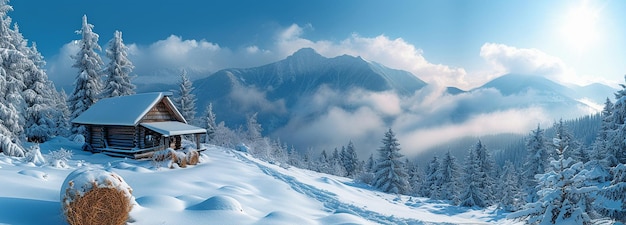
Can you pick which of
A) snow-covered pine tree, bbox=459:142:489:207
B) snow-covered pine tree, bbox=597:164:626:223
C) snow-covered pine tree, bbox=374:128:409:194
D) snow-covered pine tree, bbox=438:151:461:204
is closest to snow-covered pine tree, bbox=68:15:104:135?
snow-covered pine tree, bbox=374:128:409:194

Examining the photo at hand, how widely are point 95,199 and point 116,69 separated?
92.3 feet

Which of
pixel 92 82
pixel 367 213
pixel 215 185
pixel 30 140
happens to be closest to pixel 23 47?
pixel 92 82

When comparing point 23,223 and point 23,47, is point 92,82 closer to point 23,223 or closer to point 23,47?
point 23,47

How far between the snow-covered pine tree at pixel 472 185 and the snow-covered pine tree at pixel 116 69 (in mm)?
36043

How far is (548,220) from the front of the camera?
1010 centimetres

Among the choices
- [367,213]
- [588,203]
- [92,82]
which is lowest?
[367,213]

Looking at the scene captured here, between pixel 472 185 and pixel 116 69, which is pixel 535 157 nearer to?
pixel 472 185

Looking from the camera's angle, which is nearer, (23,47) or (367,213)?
(367,213)

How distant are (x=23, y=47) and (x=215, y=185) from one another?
22401mm

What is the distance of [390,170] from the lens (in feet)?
126

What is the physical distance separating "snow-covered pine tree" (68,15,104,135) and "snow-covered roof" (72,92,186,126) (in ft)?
15.9

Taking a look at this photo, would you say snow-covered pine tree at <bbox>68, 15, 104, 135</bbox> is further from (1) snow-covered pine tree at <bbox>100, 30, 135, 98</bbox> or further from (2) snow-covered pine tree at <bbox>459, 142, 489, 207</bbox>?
(2) snow-covered pine tree at <bbox>459, 142, 489, 207</bbox>

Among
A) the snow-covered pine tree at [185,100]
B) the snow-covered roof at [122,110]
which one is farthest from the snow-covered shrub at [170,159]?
the snow-covered pine tree at [185,100]

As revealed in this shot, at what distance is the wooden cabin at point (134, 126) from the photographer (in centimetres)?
2219
